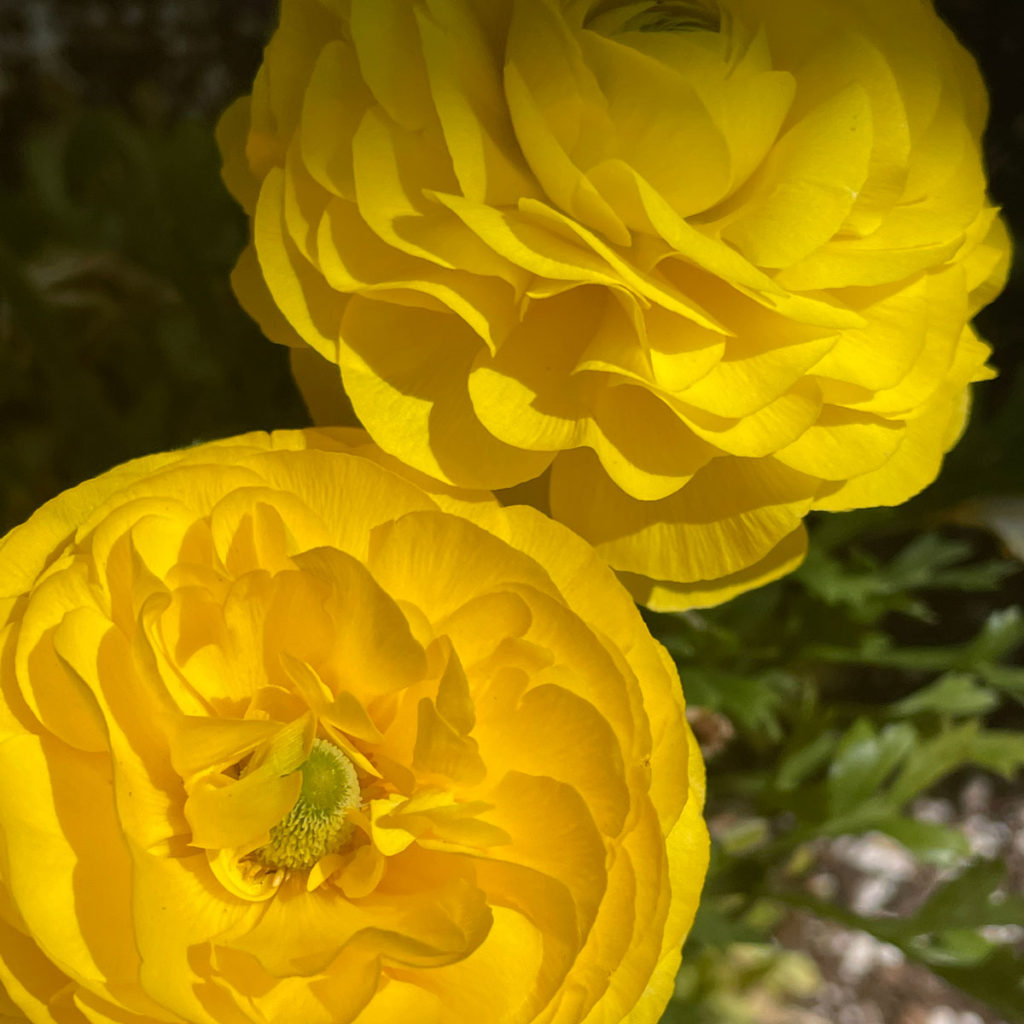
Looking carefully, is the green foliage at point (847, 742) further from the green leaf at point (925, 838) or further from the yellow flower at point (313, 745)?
the yellow flower at point (313, 745)

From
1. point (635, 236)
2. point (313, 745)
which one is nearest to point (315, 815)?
point (313, 745)

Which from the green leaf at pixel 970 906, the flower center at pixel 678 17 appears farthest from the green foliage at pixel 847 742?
the flower center at pixel 678 17

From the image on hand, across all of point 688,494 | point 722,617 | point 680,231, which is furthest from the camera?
point 722,617

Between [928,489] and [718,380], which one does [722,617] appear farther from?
[718,380]

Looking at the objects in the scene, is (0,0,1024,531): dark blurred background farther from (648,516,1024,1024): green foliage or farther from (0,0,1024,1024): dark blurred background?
(648,516,1024,1024): green foliage

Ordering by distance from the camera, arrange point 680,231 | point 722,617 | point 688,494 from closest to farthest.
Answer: point 680,231 → point 688,494 → point 722,617

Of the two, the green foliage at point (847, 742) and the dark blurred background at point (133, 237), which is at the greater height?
the dark blurred background at point (133, 237)

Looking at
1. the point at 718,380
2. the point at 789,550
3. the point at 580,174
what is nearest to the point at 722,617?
the point at 789,550
